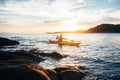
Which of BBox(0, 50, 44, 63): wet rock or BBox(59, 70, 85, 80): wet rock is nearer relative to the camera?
BBox(59, 70, 85, 80): wet rock

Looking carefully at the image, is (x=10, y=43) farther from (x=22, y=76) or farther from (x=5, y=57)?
(x=22, y=76)

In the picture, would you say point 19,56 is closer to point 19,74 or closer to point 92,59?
point 19,74

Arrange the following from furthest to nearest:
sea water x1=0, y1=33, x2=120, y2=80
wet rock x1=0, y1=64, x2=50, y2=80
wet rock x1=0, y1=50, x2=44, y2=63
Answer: sea water x1=0, y1=33, x2=120, y2=80, wet rock x1=0, y1=50, x2=44, y2=63, wet rock x1=0, y1=64, x2=50, y2=80

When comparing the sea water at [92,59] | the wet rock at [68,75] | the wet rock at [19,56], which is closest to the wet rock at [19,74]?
the wet rock at [68,75]

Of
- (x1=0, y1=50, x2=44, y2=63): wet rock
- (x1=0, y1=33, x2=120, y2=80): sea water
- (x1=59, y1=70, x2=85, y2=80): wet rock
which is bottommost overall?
(x1=0, y1=33, x2=120, y2=80): sea water

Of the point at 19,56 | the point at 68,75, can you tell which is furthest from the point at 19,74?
the point at 19,56

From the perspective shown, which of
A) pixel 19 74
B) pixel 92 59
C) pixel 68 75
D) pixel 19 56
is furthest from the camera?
pixel 92 59

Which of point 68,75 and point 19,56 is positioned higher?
point 19,56

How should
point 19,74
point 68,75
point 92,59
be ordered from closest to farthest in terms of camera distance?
point 19,74 → point 68,75 → point 92,59

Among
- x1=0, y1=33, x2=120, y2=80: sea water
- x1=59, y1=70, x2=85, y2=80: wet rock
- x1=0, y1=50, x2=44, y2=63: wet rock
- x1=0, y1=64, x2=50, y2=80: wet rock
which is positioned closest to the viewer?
x1=0, y1=64, x2=50, y2=80: wet rock

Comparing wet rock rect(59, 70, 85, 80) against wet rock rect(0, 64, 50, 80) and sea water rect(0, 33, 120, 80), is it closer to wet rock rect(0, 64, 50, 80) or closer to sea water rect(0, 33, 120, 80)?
sea water rect(0, 33, 120, 80)

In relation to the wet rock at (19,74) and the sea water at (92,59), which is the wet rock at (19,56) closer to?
the sea water at (92,59)

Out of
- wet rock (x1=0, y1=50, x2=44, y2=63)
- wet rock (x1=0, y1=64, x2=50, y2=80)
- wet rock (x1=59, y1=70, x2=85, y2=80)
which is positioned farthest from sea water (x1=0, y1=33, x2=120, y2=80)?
wet rock (x1=0, y1=64, x2=50, y2=80)

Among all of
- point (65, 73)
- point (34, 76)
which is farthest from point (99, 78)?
point (34, 76)
